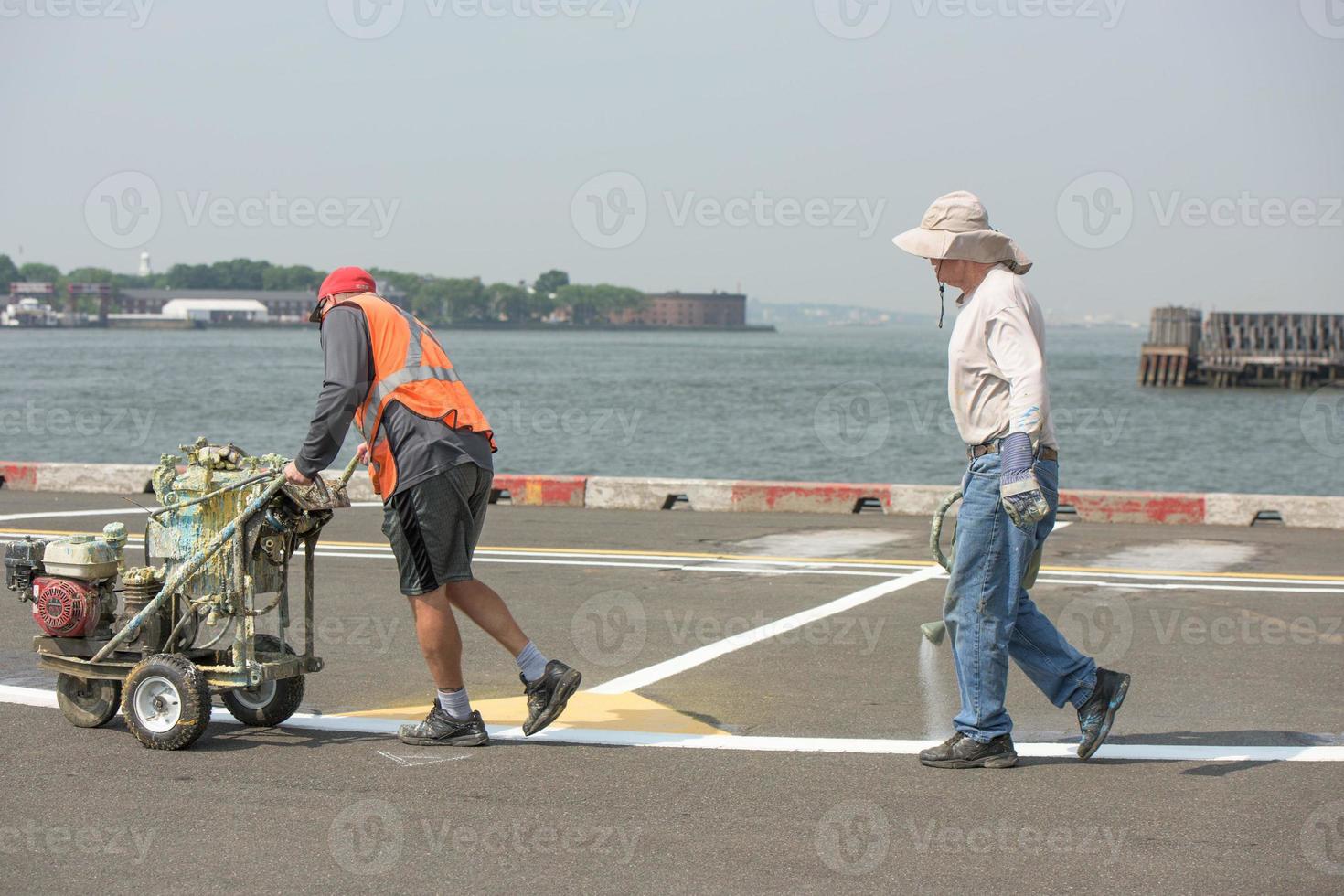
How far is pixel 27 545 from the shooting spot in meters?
6.39

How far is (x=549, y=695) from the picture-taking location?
614 centimetres

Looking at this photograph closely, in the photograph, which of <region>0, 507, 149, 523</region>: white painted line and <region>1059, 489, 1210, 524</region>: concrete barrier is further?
<region>1059, 489, 1210, 524</region>: concrete barrier

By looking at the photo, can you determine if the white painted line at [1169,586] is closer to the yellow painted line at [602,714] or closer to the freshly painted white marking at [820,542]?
the freshly painted white marking at [820,542]

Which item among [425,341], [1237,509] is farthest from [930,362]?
[425,341]

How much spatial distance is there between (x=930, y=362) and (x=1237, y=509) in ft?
456

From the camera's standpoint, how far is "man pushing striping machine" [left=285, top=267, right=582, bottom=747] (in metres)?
5.89

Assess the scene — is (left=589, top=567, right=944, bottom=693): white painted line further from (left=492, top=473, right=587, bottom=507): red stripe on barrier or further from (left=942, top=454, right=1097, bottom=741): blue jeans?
(left=492, top=473, right=587, bottom=507): red stripe on barrier

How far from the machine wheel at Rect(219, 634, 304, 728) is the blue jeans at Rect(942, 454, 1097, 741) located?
2778 millimetres

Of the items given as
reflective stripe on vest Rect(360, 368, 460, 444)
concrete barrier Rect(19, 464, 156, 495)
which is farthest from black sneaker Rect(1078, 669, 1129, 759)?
concrete barrier Rect(19, 464, 156, 495)

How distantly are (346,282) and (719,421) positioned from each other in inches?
2195

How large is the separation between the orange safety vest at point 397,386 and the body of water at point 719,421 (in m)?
34.9

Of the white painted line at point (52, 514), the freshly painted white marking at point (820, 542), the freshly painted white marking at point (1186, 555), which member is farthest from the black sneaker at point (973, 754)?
the white painted line at point (52, 514)

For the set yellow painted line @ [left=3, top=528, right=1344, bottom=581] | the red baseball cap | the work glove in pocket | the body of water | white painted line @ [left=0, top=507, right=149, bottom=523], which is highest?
the red baseball cap

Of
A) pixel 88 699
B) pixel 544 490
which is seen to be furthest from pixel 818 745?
pixel 544 490
